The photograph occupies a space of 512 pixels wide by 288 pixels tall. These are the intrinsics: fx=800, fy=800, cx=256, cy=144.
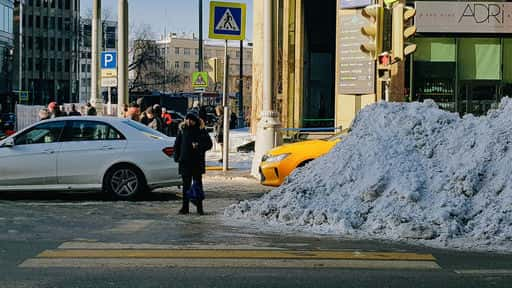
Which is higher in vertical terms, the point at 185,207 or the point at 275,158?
the point at 275,158

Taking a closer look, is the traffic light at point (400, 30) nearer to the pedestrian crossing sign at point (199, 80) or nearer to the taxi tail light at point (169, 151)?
the taxi tail light at point (169, 151)

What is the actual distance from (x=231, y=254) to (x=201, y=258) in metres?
0.40

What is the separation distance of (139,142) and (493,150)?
6.13 metres

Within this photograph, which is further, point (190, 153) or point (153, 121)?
point (153, 121)

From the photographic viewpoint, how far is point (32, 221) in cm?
1096

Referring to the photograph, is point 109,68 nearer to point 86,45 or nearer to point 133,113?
point 133,113

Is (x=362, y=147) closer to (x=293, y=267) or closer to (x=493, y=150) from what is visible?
(x=493, y=150)

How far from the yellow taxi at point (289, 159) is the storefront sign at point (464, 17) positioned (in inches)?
484

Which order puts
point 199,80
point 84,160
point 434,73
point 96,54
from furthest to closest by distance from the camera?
point 199,80
point 434,73
point 96,54
point 84,160

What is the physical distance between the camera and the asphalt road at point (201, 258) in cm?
687

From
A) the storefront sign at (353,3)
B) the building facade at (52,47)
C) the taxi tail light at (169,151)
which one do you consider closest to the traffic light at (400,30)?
the taxi tail light at (169,151)

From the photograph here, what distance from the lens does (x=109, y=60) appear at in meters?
20.8

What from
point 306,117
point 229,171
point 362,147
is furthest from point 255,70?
point 362,147

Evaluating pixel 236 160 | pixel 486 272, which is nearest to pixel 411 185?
pixel 486 272
